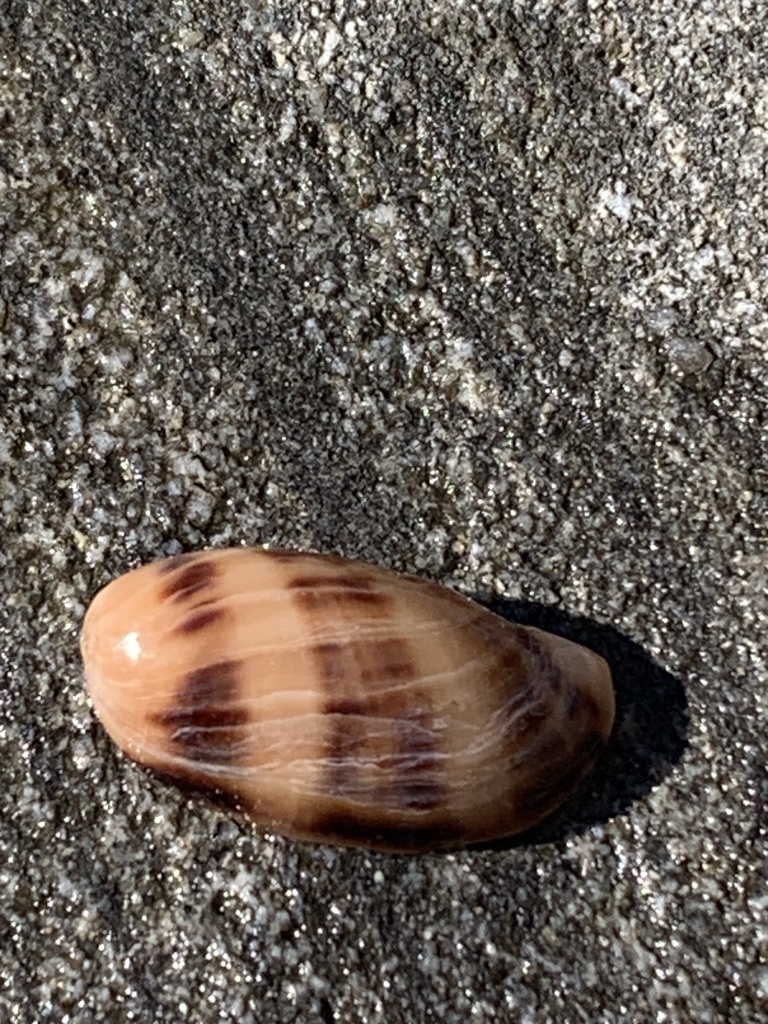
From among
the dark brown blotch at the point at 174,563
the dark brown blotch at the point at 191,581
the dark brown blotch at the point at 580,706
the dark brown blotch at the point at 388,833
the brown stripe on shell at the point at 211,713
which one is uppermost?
the dark brown blotch at the point at 174,563

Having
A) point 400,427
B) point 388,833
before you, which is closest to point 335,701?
point 388,833

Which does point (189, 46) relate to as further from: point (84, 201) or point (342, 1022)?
point (342, 1022)

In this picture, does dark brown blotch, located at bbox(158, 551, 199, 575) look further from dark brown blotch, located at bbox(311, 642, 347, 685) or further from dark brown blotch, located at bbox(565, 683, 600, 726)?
dark brown blotch, located at bbox(565, 683, 600, 726)

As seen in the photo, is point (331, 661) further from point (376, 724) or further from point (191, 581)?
point (191, 581)

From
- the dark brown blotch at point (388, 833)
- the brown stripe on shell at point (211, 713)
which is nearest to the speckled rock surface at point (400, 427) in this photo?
the dark brown blotch at point (388, 833)

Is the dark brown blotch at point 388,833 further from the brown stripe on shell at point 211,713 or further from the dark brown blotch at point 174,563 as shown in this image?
the dark brown blotch at point 174,563

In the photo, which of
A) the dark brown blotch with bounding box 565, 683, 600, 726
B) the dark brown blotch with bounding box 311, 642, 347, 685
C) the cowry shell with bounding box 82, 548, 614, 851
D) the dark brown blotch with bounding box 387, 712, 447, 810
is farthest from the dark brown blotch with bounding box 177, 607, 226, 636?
the dark brown blotch with bounding box 565, 683, 600, 726
